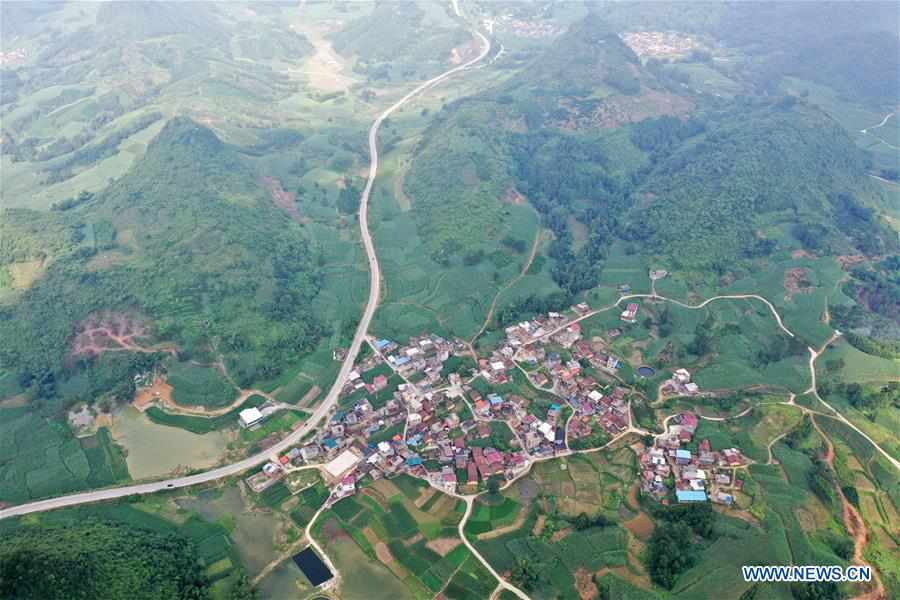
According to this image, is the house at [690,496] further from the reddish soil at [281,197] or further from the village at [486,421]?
the reddish soil at [281,197]

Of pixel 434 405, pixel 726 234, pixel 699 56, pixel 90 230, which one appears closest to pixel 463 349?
pixel 434 405

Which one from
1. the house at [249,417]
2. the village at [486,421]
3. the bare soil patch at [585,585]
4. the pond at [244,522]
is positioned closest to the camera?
the bare soil patch at [585,585]

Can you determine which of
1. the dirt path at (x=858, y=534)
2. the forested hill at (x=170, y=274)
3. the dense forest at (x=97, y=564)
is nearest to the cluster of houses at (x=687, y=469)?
the dirt path at (x=858, y=534)

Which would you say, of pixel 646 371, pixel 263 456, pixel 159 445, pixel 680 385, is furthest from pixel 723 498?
pixel 159 445

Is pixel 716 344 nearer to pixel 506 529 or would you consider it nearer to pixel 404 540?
pixel 506 529

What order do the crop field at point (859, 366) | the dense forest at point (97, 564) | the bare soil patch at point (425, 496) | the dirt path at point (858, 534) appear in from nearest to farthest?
the dense forest at point (97, 564) < the dirt path at point (858, 534) < the bare soil patch at point (425, 496) < the crop field at point (859, 366)

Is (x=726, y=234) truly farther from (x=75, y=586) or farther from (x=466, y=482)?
(x=75, y=586)
